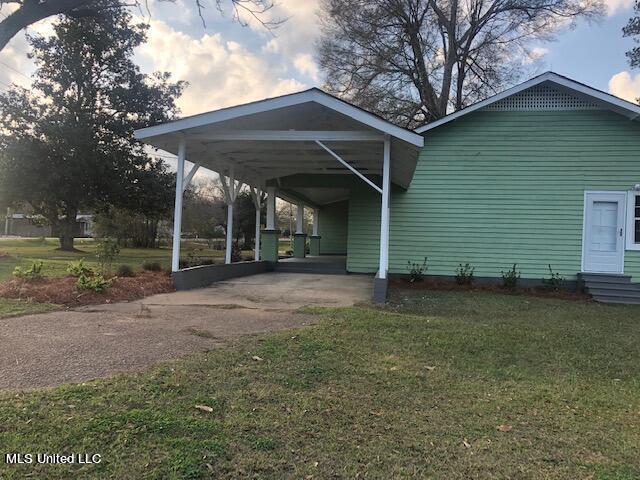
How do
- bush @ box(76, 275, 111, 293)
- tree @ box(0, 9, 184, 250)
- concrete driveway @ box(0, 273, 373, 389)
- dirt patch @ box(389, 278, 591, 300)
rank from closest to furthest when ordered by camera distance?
1. concrete driveway @ box(0, 273, 373, 389)
2. bush @ box(76, 275, 111, 293)
3. dirt patch @ box(389, 278, 591, 300)
4. tree @ box(0, 9, 184, 250)

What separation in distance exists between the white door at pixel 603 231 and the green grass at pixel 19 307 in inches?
472

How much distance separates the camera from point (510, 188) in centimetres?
1260

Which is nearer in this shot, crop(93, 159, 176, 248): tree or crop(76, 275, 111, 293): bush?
crop(76, 275, 111, 293): bush

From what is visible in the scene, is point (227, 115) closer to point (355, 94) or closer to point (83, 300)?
point (83, 300)

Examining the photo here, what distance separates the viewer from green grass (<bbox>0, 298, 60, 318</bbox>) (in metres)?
6.40

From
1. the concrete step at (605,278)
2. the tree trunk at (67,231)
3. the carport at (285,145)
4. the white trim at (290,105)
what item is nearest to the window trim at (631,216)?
the concrete step at (605,278)

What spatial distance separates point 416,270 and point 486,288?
1886mm

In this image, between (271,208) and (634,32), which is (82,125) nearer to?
(271,208)

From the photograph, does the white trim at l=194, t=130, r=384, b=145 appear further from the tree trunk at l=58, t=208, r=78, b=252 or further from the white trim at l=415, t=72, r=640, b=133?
the tree trunk at l=58, t=208, r=78, b=252

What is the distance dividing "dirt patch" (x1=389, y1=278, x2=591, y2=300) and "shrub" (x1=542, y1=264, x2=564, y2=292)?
141 millimetres

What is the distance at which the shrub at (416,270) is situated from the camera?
12664 mm

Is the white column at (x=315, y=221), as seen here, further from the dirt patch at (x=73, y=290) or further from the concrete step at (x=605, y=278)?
the dirt patch at (x=73, y=290)

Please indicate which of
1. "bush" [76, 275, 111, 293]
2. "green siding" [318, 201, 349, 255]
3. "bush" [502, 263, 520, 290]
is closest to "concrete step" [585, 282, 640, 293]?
"bush" [502, 263, 520, 290]

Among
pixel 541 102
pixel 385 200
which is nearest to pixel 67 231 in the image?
pixel 385 200
